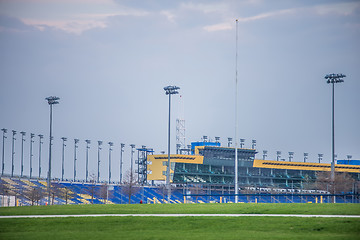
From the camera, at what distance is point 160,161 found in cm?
11838

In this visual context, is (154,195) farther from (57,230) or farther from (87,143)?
(57,230)

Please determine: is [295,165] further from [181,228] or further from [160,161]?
[181,228]

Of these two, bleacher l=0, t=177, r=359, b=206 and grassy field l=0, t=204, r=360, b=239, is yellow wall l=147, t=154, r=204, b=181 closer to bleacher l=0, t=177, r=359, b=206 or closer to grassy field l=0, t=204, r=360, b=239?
bleacher l=0, t=177, r=359, b=206

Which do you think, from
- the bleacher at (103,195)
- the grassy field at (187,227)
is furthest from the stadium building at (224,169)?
the grassy field at (187,227)

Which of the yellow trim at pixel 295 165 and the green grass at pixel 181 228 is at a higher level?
the green grass at pixel 181 228

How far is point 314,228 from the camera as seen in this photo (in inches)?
1009

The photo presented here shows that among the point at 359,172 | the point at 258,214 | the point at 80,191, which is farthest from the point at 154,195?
the point at 258,214

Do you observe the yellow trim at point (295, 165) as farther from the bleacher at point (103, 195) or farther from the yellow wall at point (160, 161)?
the bleacher at point (103, 195)

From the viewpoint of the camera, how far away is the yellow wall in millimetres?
117106

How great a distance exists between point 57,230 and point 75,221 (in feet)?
7.24

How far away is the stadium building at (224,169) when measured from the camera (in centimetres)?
11731

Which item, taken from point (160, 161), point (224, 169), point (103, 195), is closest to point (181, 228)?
point (103, 195)

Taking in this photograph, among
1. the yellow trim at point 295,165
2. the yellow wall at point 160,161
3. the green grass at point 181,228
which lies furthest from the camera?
the yellow trim at point 295,165

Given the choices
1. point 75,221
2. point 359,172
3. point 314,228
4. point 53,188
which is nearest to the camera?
point 314,228
